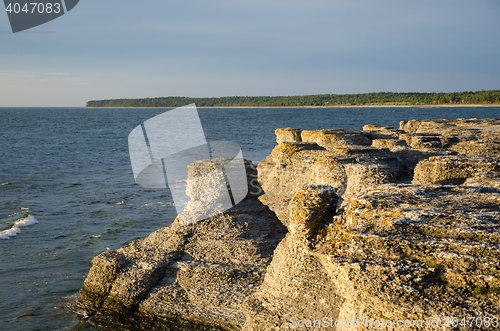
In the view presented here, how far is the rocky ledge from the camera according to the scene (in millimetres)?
4609

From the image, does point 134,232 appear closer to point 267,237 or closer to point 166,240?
point 166,240

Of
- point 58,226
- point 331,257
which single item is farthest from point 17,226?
point 331,257

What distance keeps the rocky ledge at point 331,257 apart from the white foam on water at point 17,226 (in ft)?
26.5

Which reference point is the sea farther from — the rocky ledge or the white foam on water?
the rocky ledge

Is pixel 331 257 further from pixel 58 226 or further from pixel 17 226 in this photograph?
pixel 17 226

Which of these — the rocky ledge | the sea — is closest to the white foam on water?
the sea

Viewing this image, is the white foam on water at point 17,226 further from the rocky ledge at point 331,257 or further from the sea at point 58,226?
the rocky ledge at point 331,257

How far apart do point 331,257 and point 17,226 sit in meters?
16.0

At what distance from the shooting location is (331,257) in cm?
512

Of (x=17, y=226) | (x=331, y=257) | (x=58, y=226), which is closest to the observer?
(x=331, y=257)

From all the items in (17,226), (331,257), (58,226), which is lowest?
(58,226)

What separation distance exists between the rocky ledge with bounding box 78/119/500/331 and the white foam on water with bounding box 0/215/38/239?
808cm

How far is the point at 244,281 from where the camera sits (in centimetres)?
816

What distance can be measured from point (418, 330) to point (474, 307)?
0.66 meters
